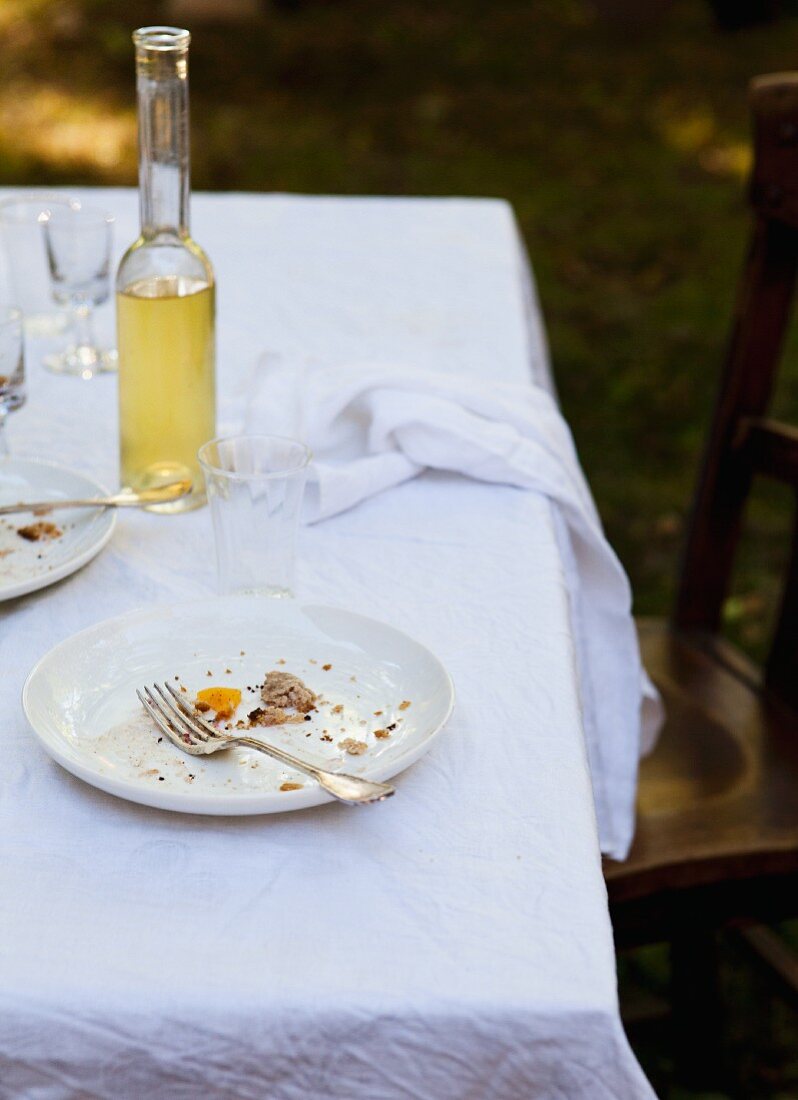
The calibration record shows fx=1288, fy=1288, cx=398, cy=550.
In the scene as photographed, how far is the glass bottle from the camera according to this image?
0.93m

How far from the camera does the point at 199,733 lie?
28.8 inches

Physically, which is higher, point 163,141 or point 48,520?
point 163,141

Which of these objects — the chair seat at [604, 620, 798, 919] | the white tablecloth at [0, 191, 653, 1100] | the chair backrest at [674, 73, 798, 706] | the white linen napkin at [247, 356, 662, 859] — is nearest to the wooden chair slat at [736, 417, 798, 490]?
the chair backrest at [674, 73, 798, 706]

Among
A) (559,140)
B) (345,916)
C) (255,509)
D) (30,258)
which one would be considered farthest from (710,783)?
(559,140)

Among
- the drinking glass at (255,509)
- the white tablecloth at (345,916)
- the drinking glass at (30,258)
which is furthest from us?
the drinking glass at (30,258)

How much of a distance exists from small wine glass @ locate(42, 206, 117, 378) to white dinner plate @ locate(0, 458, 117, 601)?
0.88ft

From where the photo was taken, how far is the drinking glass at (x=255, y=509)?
0.89 metres

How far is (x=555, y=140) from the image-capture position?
489cm

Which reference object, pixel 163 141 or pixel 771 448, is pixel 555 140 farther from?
pixel 163 141

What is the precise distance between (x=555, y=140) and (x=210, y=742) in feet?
14.9

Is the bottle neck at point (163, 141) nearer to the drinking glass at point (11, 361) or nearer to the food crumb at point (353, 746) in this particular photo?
the drinking glass at point (11, 361)

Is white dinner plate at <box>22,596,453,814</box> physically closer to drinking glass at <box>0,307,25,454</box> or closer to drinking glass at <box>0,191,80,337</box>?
drinking glass at <box>0,307,25,454</box>

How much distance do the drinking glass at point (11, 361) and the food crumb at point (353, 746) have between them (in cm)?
47

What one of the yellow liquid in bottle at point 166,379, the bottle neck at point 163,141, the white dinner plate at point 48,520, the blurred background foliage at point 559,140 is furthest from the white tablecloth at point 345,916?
the blurred background foliage at point 559,140
